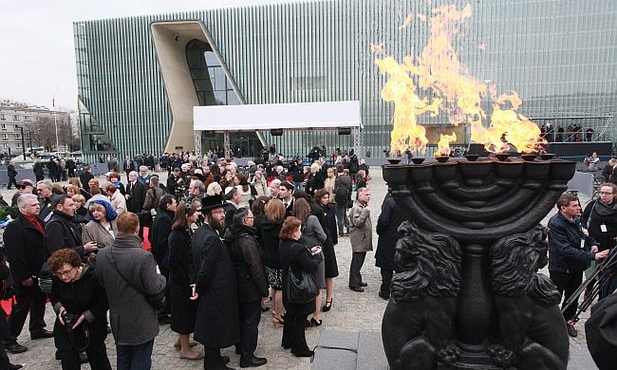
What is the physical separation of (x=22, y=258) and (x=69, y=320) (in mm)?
1695

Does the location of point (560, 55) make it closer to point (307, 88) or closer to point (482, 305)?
point (307, 88)

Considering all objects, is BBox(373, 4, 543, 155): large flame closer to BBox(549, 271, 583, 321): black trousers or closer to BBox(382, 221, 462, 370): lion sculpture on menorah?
BBox(382, 221, 462, 370): lion sculpture on menorah

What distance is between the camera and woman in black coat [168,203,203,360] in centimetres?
448

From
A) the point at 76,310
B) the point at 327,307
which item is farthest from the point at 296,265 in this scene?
the point at 76,310

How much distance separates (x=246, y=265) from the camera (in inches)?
172

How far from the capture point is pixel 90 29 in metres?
37.1

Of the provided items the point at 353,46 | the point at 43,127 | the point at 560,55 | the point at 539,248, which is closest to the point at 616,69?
the point at 560,55

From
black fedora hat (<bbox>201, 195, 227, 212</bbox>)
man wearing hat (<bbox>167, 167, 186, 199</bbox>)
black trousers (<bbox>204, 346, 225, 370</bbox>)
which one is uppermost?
black fedora hat (<bbox>201, 195, 227, 212</bbox>)

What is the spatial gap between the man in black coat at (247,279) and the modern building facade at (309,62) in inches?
1140

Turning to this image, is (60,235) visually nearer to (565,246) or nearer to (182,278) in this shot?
(182,278)

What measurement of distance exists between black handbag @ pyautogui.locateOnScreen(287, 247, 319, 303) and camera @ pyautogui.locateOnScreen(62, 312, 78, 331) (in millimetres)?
2130

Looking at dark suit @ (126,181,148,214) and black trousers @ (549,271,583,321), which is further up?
dark suit @ (126,181,148,214)

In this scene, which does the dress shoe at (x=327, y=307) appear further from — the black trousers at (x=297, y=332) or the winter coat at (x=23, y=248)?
the winter coat at (x=23, y=248)

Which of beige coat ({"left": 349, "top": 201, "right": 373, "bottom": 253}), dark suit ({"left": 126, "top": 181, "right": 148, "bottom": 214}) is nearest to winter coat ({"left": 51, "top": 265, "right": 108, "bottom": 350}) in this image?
beige coat ({"left": 349, "top": 201, "right": 373, "bottom": 253})
